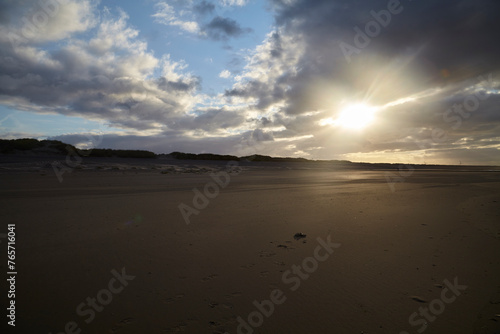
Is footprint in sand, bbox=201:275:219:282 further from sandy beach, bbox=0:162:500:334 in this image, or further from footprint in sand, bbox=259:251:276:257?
footprint in sand, bbox=259:251:276:257

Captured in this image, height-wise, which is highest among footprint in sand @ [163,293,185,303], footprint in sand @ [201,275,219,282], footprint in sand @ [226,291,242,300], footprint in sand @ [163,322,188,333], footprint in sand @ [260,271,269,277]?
footprint in sand @ [260,271,269,277]

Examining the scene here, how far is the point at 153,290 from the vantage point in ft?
10.5
